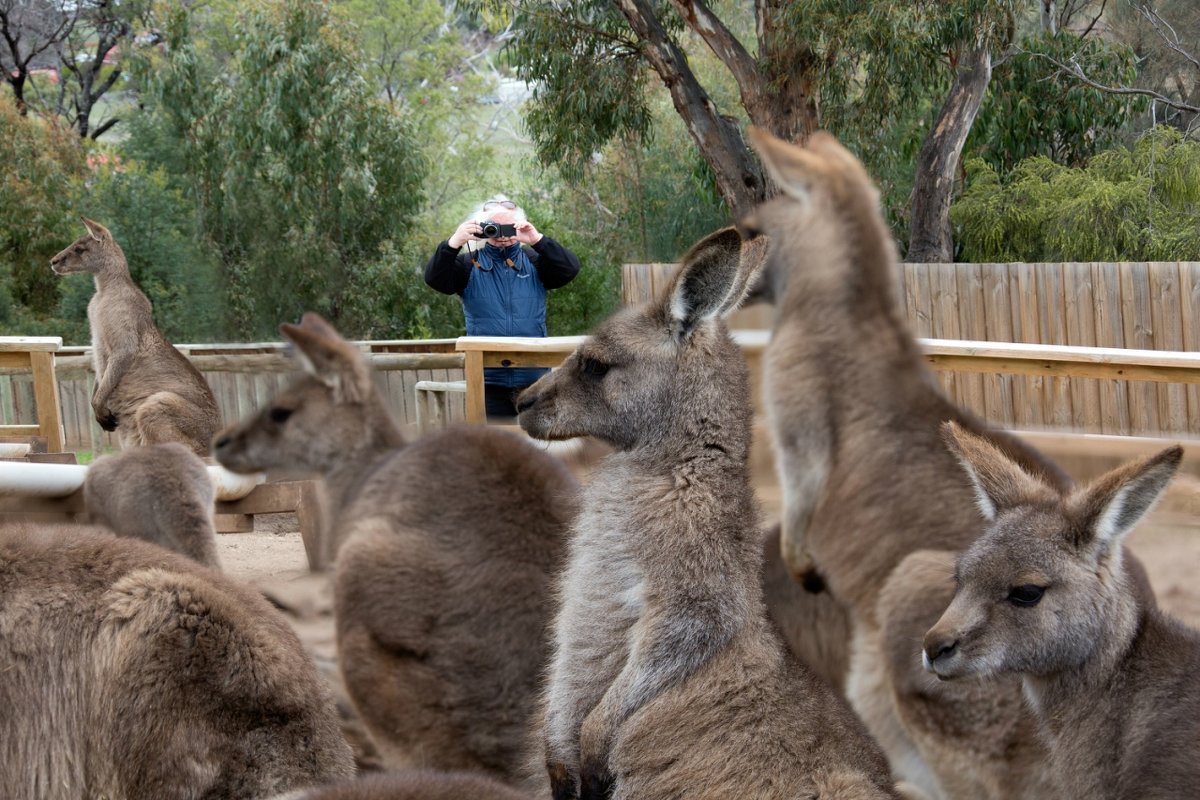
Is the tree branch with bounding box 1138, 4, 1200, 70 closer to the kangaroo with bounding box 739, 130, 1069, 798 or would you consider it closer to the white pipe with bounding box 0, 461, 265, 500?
the kangaroo with bounding box 739, 130, 1069, 798

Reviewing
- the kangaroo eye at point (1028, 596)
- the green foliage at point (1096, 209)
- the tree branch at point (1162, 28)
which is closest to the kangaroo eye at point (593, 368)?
the kangaroo eye at point (1028, 596)

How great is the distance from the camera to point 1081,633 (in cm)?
359

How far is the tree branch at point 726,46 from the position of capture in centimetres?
1881

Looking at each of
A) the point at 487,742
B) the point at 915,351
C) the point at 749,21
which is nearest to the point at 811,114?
the point at 749,21

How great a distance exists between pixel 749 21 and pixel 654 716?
27.9 meters

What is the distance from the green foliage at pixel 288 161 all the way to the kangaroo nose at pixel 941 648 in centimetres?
1835

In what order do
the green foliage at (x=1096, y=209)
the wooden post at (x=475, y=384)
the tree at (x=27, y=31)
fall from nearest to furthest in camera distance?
the wooden post at (x=475, y=384), the green foliage at (x=1096, y=209), the tree at (x=27, y=31)

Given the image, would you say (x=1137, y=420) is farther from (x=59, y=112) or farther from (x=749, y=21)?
(x=59, y=112)

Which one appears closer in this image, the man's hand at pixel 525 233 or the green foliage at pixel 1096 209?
the man's hand at pixel 525 233

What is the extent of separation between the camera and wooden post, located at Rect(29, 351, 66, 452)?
10070mm

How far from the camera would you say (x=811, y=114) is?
18.9 m

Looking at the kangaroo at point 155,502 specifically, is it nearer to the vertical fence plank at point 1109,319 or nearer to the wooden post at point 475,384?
the wooden post at point 475,384

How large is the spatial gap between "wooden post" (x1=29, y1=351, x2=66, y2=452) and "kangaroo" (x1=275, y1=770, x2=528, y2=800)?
8194 millimetres

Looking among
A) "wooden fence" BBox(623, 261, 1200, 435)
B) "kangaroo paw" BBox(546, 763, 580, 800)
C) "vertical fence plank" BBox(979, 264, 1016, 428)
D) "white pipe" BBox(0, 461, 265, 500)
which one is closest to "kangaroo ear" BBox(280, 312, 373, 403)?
"white pipe" BBox(0, 461, 265, 500)
